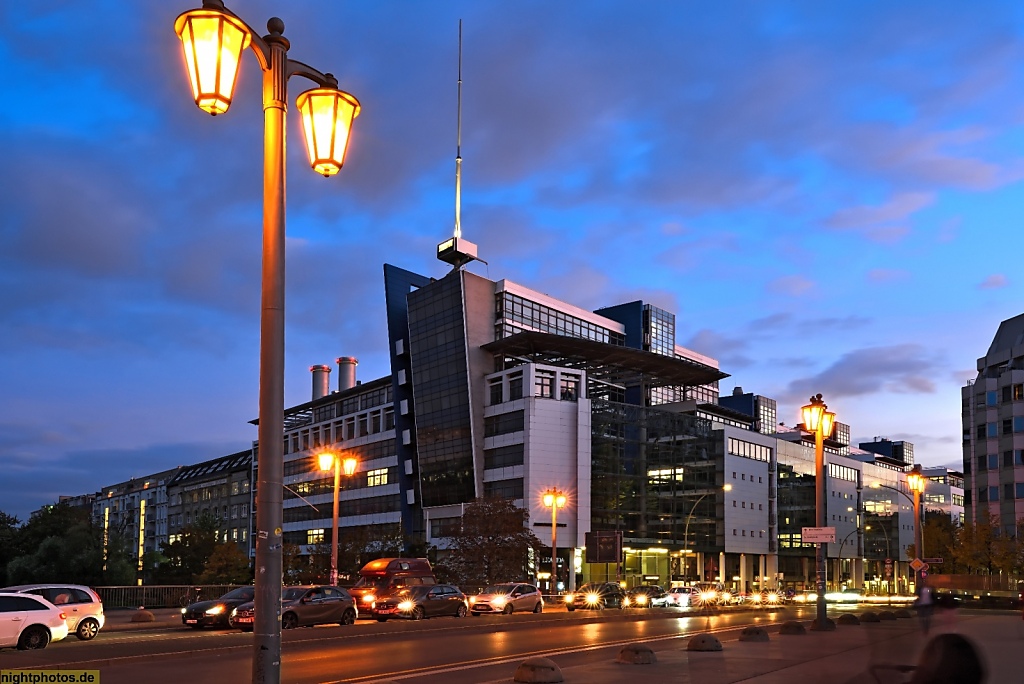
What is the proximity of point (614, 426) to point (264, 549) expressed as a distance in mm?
96681

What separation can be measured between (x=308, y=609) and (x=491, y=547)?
134ft

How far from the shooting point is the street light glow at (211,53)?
6992mm

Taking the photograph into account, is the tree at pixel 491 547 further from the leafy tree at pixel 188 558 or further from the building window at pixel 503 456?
the leafy tree at pixel 188 558

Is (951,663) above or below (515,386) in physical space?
below

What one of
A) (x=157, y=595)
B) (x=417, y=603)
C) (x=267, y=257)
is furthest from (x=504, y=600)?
(x=267, y=257)

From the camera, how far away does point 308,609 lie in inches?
1428

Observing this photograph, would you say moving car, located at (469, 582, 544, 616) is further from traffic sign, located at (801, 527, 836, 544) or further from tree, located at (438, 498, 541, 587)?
tree, located at (438, 498, 541, 587)

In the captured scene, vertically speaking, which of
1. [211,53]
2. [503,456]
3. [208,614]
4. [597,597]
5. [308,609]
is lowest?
[597,597]

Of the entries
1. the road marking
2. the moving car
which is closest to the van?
the moving car

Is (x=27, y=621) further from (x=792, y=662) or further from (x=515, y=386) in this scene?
(x=515, y=386)

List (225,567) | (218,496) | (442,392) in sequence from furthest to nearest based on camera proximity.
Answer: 1. (218,496)
2. (225,567)
3. (442,392)

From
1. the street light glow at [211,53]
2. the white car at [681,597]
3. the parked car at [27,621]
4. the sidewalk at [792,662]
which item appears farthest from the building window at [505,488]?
the street light glow at [211,53]

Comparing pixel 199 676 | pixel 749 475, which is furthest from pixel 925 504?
pixel 199 676

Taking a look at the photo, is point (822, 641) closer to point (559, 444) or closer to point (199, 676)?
point (199, 676)
